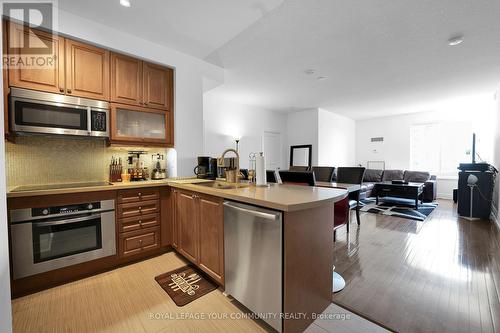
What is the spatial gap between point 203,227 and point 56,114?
184cm

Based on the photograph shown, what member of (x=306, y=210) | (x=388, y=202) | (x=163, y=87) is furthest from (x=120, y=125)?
(x=388, y=202)

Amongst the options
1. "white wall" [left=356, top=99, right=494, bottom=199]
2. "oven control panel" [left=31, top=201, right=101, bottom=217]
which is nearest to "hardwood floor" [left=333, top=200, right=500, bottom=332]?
"oven control panel" [left=31, top=201, right=101, bottom=217]

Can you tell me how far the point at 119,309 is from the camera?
167cm

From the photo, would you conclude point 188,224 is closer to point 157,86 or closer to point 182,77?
point 157,86

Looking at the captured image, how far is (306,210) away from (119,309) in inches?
65.2

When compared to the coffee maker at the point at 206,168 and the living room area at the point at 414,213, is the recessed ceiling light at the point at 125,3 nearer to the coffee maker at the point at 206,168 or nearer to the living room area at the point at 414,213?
the coffee maker at the point at 206,168

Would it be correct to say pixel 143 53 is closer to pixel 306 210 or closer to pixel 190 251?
pixel 190 251

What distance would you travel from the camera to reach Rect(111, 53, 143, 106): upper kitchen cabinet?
244cm

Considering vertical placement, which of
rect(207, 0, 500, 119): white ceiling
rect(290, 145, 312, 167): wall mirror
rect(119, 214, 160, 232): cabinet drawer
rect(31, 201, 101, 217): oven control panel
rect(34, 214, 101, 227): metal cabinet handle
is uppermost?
rect(207, 0, 500, 119): white ceiling

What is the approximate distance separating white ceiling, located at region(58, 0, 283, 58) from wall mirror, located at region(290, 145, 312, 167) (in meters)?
4.28

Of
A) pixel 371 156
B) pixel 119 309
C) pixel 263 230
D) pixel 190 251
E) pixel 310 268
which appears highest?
pixel 371 156

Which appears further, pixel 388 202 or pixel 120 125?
pixel 388 202

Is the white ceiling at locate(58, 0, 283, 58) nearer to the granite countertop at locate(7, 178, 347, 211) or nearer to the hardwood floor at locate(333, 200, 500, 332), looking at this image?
the granite countertop at locate(7, 178, 347, 211)

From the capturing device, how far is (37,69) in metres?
2.01
